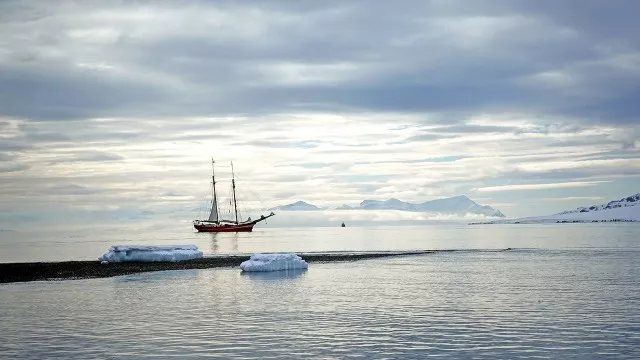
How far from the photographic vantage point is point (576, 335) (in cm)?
2758

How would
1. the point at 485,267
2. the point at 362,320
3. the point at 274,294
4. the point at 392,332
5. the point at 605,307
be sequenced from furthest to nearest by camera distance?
the point at 485,267, the point at 274,294, the point at 605,307, the point at 362,320, the point at 392,332

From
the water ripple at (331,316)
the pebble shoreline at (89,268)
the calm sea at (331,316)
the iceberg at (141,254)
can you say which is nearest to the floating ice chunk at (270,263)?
the calm sea at (331,316)

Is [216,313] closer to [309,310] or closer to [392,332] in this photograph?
[309,310]

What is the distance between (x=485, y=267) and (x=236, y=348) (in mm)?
44188

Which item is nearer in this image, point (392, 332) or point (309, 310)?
point (392, 332)

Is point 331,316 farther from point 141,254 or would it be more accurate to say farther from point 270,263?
point 141,254

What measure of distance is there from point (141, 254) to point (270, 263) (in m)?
21.1

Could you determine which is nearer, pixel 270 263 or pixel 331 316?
pixel 331 316

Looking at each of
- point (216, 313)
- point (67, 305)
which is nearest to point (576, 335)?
point (216, 313)

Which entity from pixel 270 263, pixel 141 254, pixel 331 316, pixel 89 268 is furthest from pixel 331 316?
pixel 141 254

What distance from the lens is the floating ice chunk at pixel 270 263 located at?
61625 millimetres

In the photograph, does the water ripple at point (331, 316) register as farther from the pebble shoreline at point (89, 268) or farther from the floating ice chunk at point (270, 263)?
the pebble shoreline at point (89, 268)

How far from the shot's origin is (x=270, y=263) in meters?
62.0

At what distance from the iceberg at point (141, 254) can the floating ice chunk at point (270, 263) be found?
687 inches
